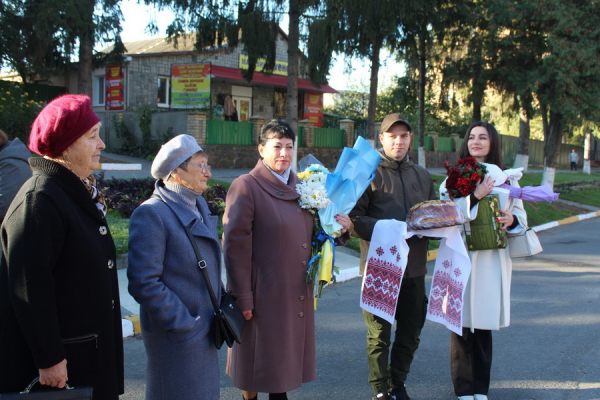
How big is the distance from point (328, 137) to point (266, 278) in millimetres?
20704

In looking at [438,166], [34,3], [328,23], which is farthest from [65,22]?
[438,166]

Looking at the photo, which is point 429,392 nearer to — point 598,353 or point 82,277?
point 598,353

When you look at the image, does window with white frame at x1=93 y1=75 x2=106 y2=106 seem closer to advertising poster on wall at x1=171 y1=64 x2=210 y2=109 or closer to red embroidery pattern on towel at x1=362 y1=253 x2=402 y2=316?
advertising poster on wall at x1=171 y1=64 x2=210 y2=109

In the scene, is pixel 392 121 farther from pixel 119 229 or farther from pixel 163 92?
pixel 163 92

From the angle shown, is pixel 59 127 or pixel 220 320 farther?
pixel 220 320

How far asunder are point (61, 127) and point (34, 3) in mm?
15516

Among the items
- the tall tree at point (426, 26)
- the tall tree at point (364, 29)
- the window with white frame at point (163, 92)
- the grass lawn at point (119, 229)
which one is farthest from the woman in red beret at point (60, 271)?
the window with white frame at point (163, 92)

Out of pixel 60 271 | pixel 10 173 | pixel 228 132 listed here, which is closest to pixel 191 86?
pixel 228 132

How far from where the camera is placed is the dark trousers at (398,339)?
3699 mm

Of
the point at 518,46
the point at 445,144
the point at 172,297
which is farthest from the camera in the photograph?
the point at 445,144

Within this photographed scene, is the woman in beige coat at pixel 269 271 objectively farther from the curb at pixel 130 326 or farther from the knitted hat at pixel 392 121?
the curb at pixel 130 326

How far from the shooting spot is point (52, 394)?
2033mm

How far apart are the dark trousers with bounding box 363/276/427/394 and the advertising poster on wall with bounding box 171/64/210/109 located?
59.6 ft

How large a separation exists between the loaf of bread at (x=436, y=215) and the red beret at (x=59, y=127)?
223cm
